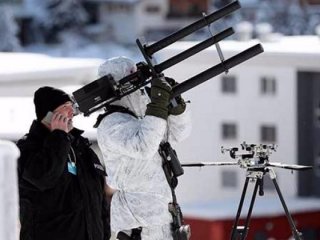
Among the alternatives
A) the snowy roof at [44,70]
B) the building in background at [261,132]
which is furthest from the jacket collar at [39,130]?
the snowy roof at [44,70]

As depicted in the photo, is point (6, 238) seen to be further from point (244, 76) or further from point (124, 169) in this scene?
point (244, 76)

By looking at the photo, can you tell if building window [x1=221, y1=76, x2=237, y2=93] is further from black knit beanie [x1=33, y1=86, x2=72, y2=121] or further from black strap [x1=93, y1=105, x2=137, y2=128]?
black strap [x1=93, y1=105, x2=137, y2=128]

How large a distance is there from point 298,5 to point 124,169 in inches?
2028

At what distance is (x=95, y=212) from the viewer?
4.04m

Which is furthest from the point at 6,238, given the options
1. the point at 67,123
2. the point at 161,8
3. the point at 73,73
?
the point at 161,8

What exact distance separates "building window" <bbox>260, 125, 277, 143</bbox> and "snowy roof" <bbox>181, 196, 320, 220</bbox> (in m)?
0.81

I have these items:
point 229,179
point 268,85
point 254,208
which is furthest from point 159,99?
point 229,179

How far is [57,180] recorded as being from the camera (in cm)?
393

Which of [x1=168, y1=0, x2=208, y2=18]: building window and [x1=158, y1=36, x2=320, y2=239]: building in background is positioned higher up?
[x1=168, y1=0, x2=208, y2=18]: building window

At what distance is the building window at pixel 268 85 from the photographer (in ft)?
40.4

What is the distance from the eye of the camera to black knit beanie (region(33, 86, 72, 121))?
3957mm

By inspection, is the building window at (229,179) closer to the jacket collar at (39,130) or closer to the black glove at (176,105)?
the jacket collar at (39,130)

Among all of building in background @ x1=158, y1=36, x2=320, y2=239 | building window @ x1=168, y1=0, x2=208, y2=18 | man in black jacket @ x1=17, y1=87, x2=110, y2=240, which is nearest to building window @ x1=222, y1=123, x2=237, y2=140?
building in background @ x1=158, y1=36, x2=320, y2=239

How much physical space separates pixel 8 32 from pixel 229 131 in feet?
135
